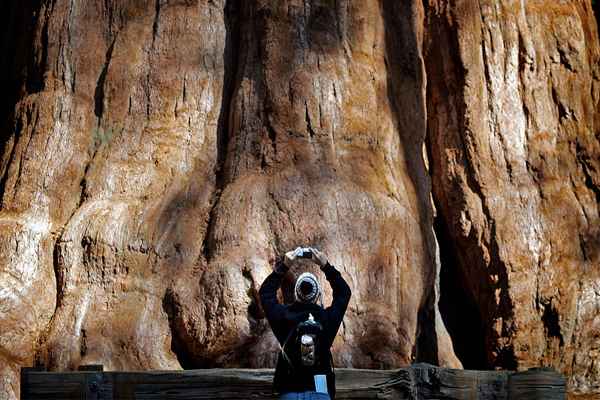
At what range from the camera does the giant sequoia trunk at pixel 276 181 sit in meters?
9.34

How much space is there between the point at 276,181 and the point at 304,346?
3.21 m

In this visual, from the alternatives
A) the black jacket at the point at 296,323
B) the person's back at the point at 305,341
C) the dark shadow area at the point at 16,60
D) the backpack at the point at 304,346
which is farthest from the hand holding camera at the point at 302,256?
the dark shadow area at the point at 16,60

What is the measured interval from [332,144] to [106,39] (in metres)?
2.34

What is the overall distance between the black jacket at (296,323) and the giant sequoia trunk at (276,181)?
201 cm

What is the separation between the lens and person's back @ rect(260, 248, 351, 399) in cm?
657

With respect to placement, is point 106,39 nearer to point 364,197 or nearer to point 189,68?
point 189,68

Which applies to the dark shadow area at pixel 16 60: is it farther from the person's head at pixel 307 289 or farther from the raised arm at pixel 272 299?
the person's head at pixel 307 289

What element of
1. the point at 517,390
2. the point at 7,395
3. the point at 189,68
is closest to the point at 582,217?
the point at 189,68

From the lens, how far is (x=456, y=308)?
1267 cm

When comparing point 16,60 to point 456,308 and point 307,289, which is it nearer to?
point 456,308

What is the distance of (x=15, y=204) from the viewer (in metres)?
10.1

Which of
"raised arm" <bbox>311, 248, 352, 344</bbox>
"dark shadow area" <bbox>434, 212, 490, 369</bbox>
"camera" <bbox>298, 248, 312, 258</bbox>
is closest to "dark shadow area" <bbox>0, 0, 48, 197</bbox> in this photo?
"camera" <bbox>298, 248, 312, 258</bbox>

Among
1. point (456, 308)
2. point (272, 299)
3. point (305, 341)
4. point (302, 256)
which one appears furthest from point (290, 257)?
point (456, 308)

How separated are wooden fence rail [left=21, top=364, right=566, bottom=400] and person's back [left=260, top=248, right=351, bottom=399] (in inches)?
23.0
